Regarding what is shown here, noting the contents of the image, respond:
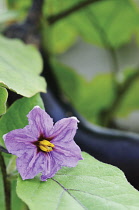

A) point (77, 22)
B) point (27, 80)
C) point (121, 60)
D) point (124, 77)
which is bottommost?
point (121, 60)

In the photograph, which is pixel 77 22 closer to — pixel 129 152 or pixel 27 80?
pixel 129 152

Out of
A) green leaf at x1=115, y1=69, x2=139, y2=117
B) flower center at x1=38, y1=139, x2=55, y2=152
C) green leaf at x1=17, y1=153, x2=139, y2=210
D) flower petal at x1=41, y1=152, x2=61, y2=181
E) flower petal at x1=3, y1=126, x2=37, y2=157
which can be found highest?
flower petal at x1=3, y1=126, x2=37, y2=157

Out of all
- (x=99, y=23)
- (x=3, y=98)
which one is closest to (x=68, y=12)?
(x=99, y=23)

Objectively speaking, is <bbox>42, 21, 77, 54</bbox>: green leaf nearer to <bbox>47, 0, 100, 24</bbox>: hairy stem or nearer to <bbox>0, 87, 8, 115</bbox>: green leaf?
<bbox>47, 0, 100, 24</bbox>: hairy stem

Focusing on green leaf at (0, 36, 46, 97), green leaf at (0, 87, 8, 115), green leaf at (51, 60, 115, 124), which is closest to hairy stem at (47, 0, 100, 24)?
green leaf at (0, 36, 46, 97)

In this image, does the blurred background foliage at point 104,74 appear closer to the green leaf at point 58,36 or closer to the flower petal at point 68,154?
the green leaf at point 58,36

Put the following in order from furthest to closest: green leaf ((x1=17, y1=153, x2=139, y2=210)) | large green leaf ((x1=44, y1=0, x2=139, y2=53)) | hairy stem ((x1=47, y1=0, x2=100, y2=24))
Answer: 1. large green leaf ((x1=44, y1=0, x2=139, y2=53))
2. hairy stem ((x1=47, y1=0, x2=100, y2=24))
3. green leaf ((x1=17, y1=153, x2=139, y2=210))

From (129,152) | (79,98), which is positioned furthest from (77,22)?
(129,152)
